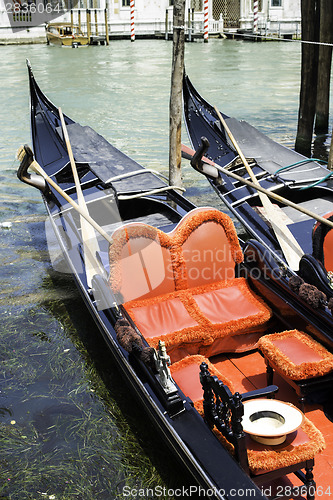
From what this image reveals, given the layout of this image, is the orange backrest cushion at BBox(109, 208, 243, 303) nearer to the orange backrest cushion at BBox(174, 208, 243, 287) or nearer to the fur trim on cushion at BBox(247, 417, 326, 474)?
the orange backrest cushion at BBox(174, 208, 243, 287)

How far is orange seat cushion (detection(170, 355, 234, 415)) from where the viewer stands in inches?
91.3

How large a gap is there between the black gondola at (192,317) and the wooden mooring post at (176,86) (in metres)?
1.22

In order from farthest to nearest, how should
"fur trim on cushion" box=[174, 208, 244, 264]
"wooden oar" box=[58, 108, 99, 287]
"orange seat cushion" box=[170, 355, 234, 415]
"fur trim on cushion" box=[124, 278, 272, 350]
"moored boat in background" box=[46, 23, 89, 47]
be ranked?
"moored boat in background" box=[46, 23, 89, 47]
"wooden oar" box=[58, 108, 99, 287]
"fur trim on cushion" box=[174, 208, 244, 264]
"fur trim on cushion" box=[124, 278, 272, 350]
"orange seat cushion" box=[170, 355, 234, 415]

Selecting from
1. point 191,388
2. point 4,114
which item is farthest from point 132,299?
point 4,114

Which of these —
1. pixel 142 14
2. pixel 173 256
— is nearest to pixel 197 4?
pixel 142 14

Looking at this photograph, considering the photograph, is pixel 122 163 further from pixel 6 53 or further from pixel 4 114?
pixel 6 53

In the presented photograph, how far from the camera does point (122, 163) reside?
15.1 ft

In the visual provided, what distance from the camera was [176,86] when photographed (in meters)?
4.77

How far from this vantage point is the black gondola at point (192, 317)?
2.00m

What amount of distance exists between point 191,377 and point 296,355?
1.48 ft

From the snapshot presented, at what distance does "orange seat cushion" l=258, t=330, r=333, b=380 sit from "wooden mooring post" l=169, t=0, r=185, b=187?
8.78 feet

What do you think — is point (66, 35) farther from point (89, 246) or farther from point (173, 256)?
point (173, 256)

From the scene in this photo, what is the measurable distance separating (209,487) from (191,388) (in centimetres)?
52

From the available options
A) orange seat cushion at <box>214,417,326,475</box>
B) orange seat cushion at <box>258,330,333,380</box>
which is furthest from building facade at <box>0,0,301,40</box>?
orange seat cushion at <box>214,417,326,475</box>
